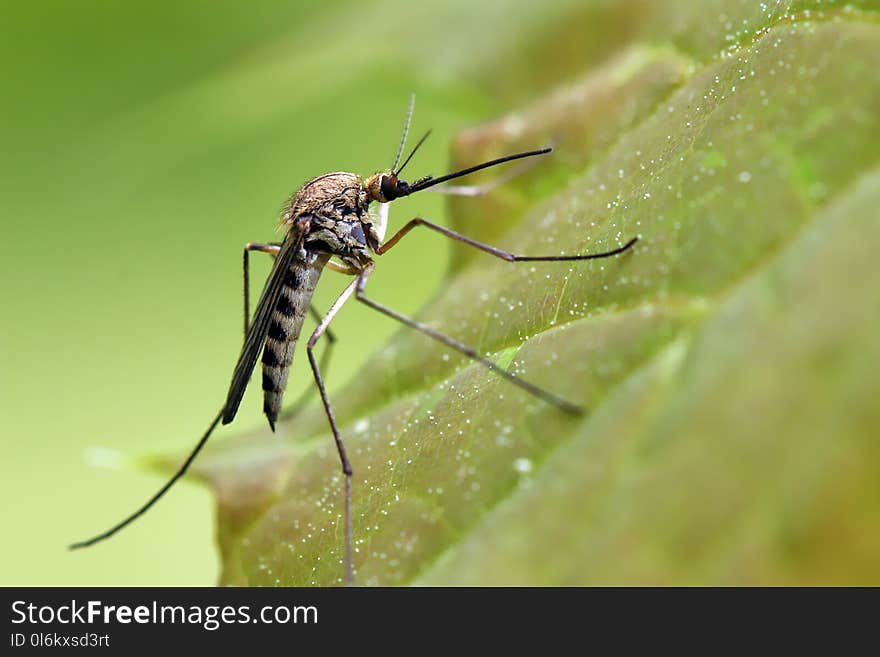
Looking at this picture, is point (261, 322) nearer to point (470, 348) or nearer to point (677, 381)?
point (470, 348)

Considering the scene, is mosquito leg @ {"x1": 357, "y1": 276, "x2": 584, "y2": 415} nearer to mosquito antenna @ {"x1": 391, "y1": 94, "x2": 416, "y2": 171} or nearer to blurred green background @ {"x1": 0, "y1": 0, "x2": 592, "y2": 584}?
mosquito antenna @ {"x1": 391, "y1": 94, "x2": 416, "y2": 171}

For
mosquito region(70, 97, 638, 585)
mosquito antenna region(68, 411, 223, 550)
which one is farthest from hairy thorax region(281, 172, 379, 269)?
mosquito antenna region(68, 411, 223, 550)

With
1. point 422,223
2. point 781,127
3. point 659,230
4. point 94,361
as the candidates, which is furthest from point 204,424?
point 781,127

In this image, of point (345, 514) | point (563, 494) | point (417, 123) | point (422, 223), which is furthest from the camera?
point (417, 123)

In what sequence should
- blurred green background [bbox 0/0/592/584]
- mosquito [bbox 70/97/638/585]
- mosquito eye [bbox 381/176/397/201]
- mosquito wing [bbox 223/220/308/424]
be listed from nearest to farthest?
mosquito wing [bbox 223/220/308/424], mosquito [bbox 70/97/638/585], mosquito eye [bbox 381/176/397/201], blurred green background [bbox 0/0/592/584]

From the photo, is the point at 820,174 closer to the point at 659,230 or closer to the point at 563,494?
the point at 659,230
